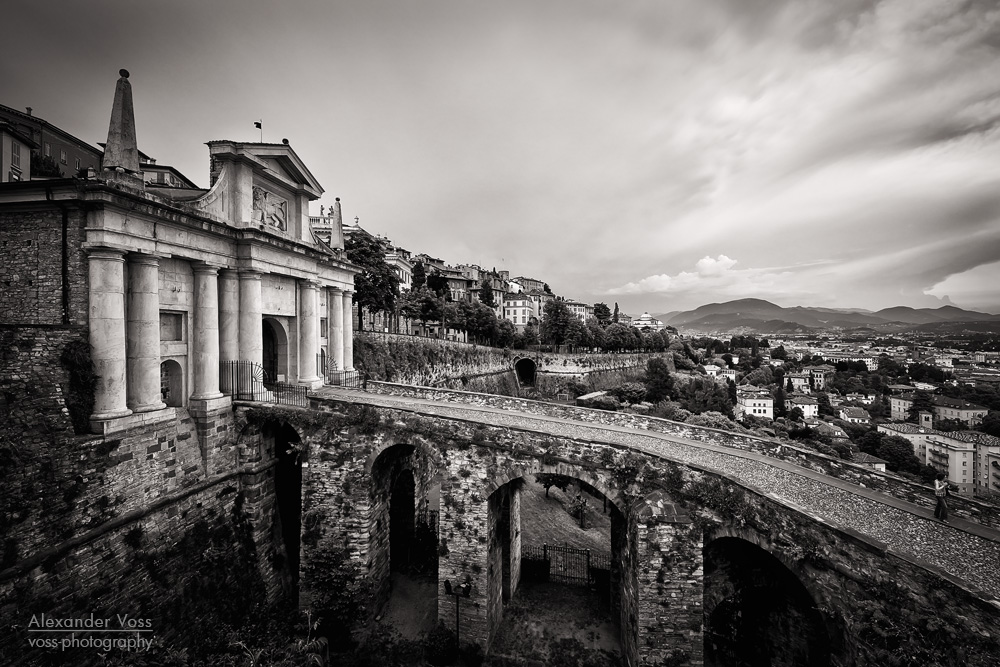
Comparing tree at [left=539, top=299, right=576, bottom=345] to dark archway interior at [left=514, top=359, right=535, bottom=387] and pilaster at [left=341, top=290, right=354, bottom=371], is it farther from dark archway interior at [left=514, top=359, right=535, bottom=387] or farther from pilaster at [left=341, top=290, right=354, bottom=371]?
pilaster at [left=341, top=290, right=354, bottom=371]

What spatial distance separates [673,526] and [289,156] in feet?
60.4

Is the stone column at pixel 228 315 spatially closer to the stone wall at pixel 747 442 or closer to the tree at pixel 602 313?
the stone wall at pixel 747 442

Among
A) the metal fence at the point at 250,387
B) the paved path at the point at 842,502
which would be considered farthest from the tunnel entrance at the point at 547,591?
the metal fence at the point at 250,387

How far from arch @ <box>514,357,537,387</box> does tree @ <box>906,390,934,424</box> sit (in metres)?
84.9

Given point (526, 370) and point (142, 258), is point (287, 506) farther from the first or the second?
point (526, 370)

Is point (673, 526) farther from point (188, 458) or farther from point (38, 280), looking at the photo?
point (38, 280)

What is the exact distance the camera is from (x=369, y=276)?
108 ft

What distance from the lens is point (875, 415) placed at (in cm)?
9725

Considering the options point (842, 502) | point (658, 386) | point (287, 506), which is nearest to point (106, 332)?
point (287, 506)

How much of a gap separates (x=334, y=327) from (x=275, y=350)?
3.17 meters

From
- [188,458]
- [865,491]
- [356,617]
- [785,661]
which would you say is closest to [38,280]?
[188,458]

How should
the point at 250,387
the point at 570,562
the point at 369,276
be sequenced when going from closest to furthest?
1. the point at 250,387
2. the point at 570,562
3. the point at 369,276

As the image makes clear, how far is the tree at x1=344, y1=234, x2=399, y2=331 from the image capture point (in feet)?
105

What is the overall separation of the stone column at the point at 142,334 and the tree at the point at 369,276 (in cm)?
1954
